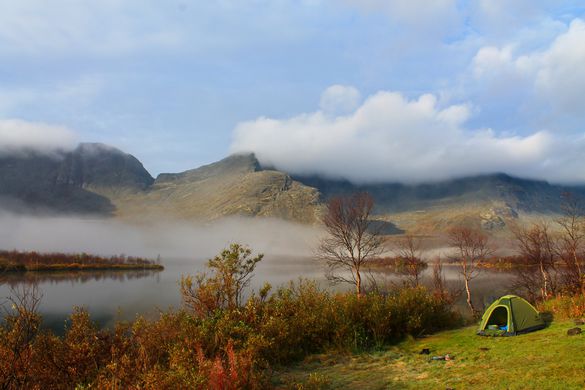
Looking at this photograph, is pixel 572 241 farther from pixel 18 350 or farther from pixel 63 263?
pixel 63 263

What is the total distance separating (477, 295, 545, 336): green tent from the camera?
1585cm

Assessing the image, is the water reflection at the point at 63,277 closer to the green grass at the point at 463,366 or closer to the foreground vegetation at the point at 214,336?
the foreground vegetation at the point at 214,336

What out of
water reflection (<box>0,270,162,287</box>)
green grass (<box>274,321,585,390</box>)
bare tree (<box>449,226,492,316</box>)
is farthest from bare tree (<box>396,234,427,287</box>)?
water reflection (<box>0,270,162,287</box>)

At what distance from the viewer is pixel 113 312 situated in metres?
47.0

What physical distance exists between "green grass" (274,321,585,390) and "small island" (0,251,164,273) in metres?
129

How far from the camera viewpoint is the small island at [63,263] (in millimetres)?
121688

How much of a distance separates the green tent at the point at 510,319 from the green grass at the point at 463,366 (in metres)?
0.50

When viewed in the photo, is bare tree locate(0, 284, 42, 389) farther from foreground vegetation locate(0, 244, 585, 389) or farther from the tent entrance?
the tent entrance

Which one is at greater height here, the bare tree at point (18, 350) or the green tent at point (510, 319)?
the bare tree at point (18, 350)

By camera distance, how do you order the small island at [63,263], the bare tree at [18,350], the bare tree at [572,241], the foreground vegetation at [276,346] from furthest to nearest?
the small island at [63,263]
the bare tree at [572,241]
the foreground vegetation at [276,346]
the bare tree at [18,350]

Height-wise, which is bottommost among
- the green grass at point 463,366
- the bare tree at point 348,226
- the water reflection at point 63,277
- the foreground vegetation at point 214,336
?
the water reflection at point 63,277

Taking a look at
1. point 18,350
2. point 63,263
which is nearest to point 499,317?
point 18,350

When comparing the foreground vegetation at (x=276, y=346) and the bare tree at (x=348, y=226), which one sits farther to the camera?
the bare tree at (x=348, y=226)

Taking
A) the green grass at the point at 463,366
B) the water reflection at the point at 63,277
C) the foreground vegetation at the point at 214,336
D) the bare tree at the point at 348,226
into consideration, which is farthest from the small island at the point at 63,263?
the green grass at the point at 463,366
